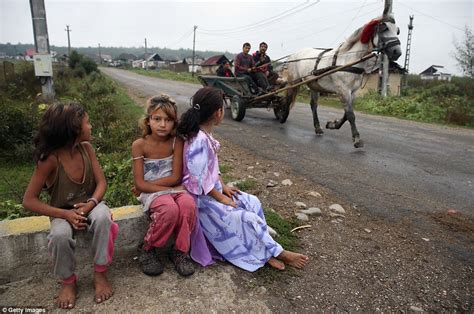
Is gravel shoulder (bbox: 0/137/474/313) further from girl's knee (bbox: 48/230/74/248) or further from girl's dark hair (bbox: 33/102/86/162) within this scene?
girl's dark hair (bbox: 33/102/86/162)

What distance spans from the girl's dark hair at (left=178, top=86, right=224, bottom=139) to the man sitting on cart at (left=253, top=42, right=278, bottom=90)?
6058 mm

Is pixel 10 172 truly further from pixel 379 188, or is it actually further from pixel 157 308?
pixel 379 188

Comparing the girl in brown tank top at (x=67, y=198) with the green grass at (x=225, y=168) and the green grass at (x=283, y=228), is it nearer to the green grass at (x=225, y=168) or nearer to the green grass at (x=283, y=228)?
the green grass at (x=283, y=228)

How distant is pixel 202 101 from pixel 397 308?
2056 mm

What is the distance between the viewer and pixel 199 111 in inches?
111

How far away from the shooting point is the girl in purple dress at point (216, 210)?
8.86 feet

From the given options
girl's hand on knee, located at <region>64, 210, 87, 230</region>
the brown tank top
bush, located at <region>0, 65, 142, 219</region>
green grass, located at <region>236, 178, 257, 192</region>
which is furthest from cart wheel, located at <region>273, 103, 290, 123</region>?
girl's hand on knee, located at <region>64, 210, 87, 230</region>

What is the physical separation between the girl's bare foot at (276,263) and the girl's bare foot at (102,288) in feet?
3.83

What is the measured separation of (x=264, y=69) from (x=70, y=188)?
709 centimetres

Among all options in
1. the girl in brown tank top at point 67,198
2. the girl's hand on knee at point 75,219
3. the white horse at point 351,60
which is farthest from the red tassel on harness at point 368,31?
the girl's hand on knee at point 75,219

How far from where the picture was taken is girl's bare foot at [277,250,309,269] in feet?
9.09

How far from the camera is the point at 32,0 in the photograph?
771 cm

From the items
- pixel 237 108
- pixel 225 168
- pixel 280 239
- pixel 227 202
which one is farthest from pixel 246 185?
pixel 237 108

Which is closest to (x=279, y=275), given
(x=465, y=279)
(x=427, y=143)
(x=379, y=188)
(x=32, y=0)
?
(x=465, y=279)
